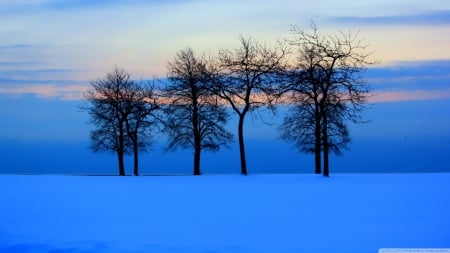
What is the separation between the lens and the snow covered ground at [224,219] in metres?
11.3

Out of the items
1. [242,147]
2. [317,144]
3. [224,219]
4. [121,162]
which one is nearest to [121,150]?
[121,162]

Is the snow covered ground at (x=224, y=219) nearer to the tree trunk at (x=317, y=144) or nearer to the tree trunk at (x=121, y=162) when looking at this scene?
the tree trunk at (x=317, y=144)

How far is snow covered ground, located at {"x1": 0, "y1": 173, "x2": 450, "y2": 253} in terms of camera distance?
37.0ft

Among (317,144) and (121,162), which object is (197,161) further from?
(317,144)

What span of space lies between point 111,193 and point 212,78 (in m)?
15.5

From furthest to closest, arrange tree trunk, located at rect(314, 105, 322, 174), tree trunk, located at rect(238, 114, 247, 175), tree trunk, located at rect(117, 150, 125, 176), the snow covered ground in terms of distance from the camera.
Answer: tree trunk, located at rect(117, 150, 125, 176) < tree trunk, located at rect(314, 105, 322, 174) < tree trunk, located at rect(238, 114, 247, 175) < the snow covered ground

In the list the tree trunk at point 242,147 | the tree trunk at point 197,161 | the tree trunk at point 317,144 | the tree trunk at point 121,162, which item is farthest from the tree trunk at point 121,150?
the tree trunk at point 317,144

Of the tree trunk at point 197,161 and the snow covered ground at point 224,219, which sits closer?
the snow covered ground at point 224,219

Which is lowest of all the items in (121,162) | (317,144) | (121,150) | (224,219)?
(224,219)

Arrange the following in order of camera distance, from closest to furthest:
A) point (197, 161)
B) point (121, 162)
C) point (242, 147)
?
point (242, 147) < point (197, 161) < point (121, 162)

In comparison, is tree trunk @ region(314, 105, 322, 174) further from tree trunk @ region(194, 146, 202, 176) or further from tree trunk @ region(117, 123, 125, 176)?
tree trunk @ region(117, 123, 125, 176)

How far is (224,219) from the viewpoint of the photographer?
14.3m

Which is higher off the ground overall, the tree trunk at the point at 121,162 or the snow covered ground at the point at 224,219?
the tree trunk at the point at 121,162

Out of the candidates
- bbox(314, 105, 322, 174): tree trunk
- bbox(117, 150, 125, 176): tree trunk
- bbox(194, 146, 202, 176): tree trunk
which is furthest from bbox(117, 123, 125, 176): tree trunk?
bbox(314, 105, 322, 174): tree trunk
